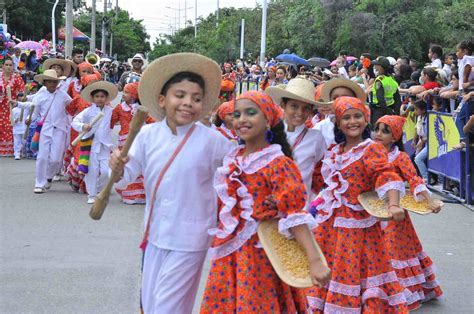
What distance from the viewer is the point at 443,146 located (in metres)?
11.8

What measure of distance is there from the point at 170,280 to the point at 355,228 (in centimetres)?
161

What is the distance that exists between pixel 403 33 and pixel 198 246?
34.2m

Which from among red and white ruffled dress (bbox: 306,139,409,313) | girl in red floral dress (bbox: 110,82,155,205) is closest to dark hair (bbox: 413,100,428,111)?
girl in red floral dress (bbox: 110,82,155,205)

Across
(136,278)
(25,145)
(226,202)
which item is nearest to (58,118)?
(25,145)

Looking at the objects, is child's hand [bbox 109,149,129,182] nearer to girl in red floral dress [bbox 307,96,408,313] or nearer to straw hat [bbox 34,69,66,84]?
girl in red floral dress [bbox 307,96,408,313]

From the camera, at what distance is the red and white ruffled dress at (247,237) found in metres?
3.97

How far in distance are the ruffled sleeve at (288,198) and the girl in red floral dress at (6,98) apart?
1205cm

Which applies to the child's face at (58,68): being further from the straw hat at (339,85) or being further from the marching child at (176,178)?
the marching child at (176,178)

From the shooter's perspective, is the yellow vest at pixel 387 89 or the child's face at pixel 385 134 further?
the yellow vest at pixel 387 89

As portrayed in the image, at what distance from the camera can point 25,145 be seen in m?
15.5

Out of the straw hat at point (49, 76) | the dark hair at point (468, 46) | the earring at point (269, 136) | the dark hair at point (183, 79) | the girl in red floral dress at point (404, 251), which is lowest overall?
the girl in red floral dress at point (404, 251)

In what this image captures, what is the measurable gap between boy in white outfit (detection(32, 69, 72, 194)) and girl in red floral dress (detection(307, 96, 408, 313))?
7.04 meters

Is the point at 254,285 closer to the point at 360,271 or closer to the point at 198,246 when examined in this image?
the point at 198,246

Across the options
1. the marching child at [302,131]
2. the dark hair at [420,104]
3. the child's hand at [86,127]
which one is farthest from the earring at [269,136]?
the dark hair at [420,104]
